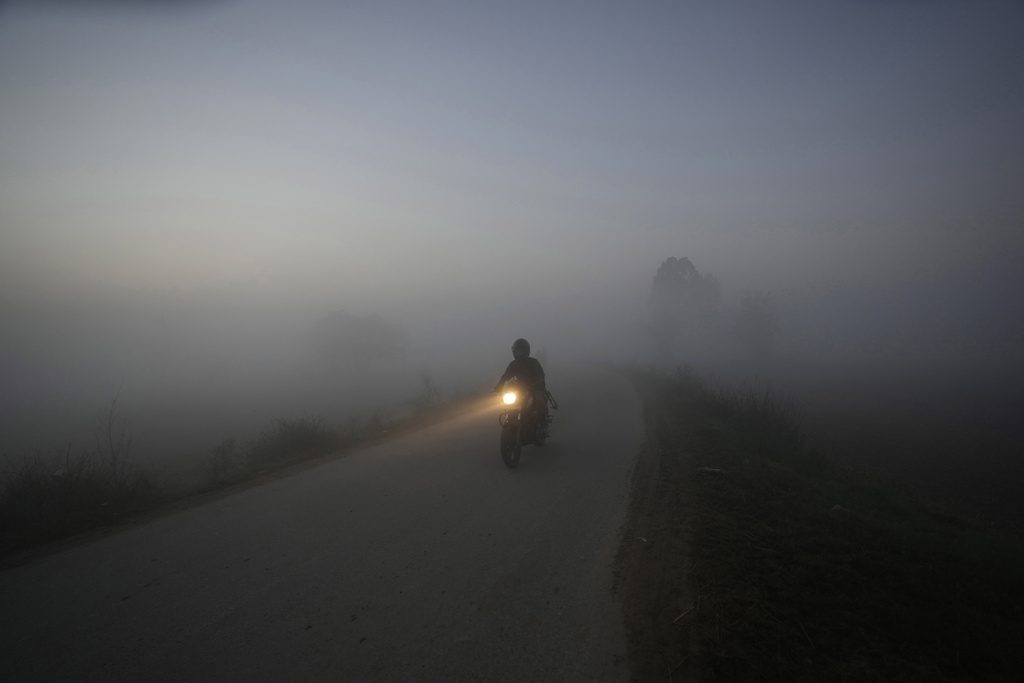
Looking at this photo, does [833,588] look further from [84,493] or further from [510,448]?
[84,493]

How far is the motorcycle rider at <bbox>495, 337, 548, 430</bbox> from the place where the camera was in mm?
8344

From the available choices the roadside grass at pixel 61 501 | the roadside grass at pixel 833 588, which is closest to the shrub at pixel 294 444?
the roadside grass at pixel 61 501

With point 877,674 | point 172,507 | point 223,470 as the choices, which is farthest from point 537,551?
point 223,470

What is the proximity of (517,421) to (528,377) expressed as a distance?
3.39 feet

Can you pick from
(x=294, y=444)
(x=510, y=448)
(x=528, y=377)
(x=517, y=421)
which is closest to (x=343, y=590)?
(x=510, y=448)

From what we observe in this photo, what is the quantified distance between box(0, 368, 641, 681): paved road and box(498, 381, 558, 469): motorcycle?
103cm

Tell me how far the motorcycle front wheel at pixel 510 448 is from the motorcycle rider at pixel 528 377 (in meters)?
0.76

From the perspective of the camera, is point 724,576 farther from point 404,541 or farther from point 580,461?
point 580,461

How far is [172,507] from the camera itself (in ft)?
20.7

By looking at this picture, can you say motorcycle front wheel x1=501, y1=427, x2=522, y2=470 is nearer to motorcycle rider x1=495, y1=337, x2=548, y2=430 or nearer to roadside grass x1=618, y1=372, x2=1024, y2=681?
motorcycle rider x1=495, y1=337, x2=548, y2=430

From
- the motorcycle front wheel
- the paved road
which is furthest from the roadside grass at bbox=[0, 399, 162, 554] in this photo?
the motorcycle front wheel

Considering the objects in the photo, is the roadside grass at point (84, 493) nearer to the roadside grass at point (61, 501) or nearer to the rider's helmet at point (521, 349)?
Answer: the roadside grass at point (61, 501)

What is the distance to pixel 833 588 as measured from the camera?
3568mm

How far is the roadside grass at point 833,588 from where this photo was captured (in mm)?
2727
